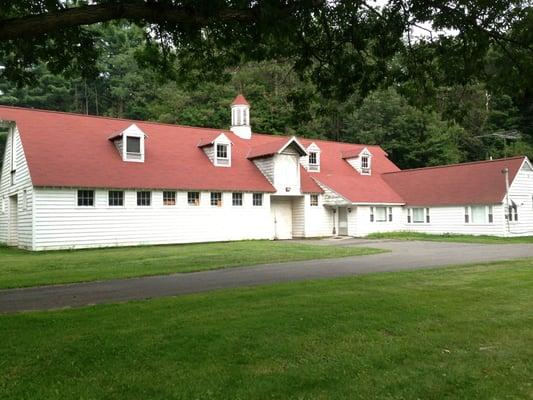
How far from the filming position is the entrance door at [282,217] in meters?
35.0

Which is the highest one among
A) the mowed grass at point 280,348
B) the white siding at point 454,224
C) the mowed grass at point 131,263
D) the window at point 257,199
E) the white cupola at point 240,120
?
the white cupola at point 240,120

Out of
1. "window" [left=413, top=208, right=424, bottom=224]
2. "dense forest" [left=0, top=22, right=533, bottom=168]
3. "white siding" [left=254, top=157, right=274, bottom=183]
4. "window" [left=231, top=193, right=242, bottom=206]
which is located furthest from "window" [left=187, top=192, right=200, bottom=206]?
"window" [left=413, top=208, right=424, bottom=224]

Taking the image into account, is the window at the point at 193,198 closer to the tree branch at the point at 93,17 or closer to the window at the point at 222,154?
the window at the point at 222,154

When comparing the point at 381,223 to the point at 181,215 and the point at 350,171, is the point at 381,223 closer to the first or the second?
the point at 350,171

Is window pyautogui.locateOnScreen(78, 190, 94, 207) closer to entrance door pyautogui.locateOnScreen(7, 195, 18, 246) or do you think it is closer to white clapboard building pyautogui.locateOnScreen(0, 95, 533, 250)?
white clapboard building pyautogui.locateOnScreen(0, 95, 533, 250)

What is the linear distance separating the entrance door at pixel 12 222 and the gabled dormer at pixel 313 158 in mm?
19127

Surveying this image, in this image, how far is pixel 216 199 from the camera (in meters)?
30.9

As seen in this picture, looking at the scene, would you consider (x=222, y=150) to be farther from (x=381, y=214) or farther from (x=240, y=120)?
(x=381, y=214)

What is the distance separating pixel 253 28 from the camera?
9.69 metres

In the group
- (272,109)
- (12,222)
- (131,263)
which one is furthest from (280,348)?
(272,109)

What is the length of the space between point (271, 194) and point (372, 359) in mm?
26847

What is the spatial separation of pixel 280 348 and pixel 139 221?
72.4 feet

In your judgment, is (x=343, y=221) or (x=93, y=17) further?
(x=343, y=221)

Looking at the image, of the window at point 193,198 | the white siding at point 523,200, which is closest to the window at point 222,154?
the window at point 193,198
